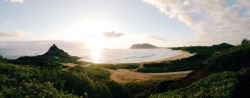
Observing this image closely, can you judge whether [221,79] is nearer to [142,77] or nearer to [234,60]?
[234,60]

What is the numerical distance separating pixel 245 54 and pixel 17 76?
24854 millimetres

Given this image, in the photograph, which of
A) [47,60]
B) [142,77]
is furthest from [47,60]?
[142,77]

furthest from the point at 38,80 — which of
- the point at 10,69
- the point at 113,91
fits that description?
the point at 113,91

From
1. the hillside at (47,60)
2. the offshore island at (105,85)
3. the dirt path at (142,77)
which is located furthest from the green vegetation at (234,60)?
the hillside at (47,60)

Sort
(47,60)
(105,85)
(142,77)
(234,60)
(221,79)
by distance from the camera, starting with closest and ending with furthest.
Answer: (221,79) < (105,85) < (234,60) < (142,77) < (47,60)

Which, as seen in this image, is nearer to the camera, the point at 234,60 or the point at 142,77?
the point at 234,60

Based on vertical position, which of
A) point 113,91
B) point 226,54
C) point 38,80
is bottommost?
point 113,91

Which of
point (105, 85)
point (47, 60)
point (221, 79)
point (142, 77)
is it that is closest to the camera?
point (221, 79)

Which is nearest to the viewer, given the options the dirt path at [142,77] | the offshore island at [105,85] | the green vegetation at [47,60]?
the offshore island at [105,85]

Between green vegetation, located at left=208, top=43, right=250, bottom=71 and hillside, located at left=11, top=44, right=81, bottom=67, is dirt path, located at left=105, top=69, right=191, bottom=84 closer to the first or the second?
hillside, located at left=11, top=44, right=81, bottom=67

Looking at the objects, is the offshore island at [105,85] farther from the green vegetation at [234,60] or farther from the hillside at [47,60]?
→ the hillside at [47,60]

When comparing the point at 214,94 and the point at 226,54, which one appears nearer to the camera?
the point at 214,94

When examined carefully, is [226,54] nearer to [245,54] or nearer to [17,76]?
[245,54]

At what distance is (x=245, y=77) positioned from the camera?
757 inches
